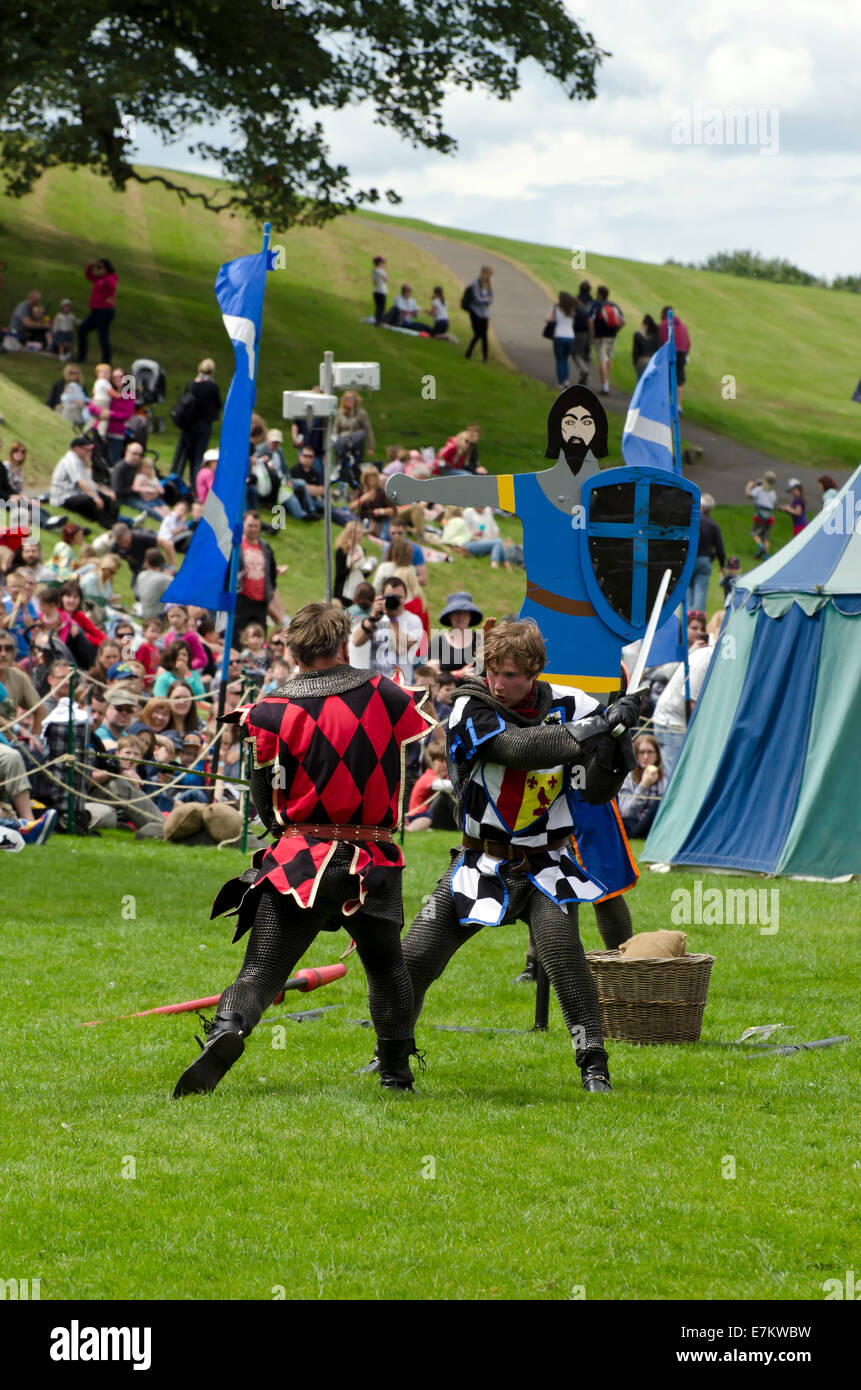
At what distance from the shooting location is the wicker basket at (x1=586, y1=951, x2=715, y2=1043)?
24.0 feet

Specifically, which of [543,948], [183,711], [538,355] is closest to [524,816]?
[543,948]

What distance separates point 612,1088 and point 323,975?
245 centimetres

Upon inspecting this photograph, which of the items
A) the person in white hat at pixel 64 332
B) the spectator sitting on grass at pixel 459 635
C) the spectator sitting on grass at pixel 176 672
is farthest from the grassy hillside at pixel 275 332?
the spectator sitting on grass at pixel 459 635

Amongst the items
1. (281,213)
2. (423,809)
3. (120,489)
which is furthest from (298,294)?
(423,809)

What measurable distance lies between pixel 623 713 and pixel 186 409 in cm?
1627

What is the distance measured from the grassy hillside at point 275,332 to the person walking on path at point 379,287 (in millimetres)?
488

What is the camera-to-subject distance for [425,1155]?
18.1ft

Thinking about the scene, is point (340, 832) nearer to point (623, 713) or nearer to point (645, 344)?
point (623, 713)

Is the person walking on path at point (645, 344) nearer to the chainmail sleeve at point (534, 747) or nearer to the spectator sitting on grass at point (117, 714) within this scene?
the spectator sitting on grass at point (117, 714)

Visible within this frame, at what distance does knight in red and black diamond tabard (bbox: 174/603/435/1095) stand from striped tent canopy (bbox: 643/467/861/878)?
6800 millimetres

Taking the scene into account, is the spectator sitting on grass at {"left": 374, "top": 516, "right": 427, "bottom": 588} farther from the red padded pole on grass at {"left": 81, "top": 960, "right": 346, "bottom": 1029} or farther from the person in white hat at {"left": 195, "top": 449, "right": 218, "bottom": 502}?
the red padded pole on grass at {"left": 81, "top": 960, "right": 346, "bottom": 1029}

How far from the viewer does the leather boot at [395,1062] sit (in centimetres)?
641

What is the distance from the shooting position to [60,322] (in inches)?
1118

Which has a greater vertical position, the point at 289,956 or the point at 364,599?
the point at 364,599
